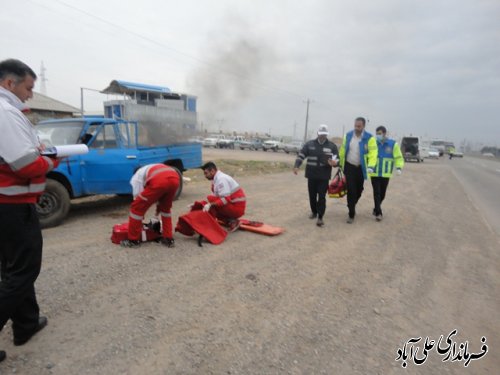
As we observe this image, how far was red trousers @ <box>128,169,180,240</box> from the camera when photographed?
4.30 m

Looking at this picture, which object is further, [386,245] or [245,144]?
[245,144]

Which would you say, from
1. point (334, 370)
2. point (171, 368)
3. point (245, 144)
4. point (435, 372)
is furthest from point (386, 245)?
point (245, 144)

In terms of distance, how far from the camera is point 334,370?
236 centimetres

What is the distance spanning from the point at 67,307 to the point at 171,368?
4.27 ft

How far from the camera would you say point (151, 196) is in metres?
4.30

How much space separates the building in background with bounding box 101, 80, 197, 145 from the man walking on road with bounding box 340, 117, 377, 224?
4.02 m

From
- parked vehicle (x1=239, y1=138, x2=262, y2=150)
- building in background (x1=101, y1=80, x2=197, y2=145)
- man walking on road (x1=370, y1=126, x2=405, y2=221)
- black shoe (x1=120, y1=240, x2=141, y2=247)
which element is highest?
building in background (x1=101, y1=80, x2=197, y2=145)

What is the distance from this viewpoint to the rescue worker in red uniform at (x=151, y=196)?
4309 mm

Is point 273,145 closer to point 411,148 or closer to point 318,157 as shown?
point 411,148

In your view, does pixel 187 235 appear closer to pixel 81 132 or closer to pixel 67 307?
pixel 67 307

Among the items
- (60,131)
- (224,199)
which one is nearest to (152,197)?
(224,199)

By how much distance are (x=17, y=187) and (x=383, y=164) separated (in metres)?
6.06

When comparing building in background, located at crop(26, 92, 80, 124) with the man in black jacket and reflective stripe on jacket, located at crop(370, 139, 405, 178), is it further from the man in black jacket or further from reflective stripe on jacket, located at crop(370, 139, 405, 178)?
reflective stripe on jacket, located at crop(370, 139, 405, 178)

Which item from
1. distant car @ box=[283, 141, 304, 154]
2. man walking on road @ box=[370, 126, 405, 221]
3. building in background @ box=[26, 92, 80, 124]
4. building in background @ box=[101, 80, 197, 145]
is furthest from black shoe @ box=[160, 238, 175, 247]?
distant car @ box=[283, 141, 304, 154]
